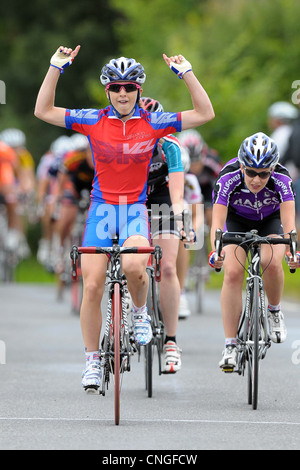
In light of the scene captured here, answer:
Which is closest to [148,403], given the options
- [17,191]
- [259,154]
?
[259,154]

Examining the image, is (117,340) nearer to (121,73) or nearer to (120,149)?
(120,149)

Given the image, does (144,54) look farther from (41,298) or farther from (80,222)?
(80,222)

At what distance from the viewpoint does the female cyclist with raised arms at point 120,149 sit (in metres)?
9.23

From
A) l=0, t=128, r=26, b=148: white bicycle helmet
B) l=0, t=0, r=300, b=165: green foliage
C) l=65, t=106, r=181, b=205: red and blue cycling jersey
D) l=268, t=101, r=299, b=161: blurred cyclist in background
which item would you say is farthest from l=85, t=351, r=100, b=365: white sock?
l=0, t=0, r=300, b=165: green foliage

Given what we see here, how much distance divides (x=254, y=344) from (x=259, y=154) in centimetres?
128

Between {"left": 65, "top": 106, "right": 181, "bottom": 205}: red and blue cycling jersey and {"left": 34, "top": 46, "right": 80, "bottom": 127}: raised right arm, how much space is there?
77 mm

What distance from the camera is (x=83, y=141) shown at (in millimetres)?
17422

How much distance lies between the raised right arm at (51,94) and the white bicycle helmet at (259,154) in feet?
4.13

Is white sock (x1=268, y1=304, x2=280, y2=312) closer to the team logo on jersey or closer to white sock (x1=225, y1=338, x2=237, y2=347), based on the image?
white sock (x1=225, y1=338, x2=237, y2=347)

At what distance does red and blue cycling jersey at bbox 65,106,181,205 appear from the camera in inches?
368

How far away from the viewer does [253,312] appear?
9.44 meters
